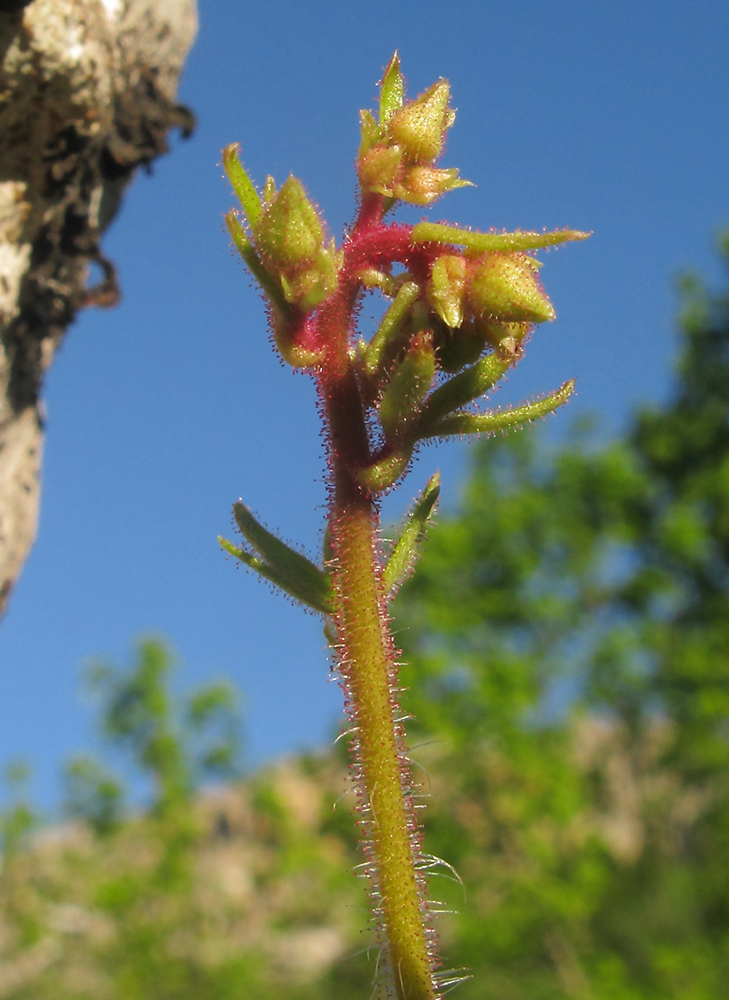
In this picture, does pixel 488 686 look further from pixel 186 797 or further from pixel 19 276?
pixel 19 276

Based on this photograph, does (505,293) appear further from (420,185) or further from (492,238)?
(420,185)

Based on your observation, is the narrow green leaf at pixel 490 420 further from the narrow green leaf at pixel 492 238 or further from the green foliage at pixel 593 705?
the green foliage at pixel 593 705

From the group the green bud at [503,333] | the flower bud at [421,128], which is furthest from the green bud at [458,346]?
the flower bud at [421,128]

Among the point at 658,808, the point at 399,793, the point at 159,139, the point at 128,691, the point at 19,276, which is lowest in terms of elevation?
the point at 399,793

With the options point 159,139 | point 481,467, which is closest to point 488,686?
point 481,467

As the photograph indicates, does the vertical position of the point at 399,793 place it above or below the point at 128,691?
below

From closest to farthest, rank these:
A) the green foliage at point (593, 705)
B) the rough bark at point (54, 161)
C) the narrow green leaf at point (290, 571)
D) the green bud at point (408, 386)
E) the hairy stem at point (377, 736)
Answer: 1. the hairy stem at point (377, 736)
2. the green bud at point (408, 386)
3. the narrow green leaf at point (290, 571)
4. the rough bark at point (54, 161)
5. the green foliage at point (593, 705)
